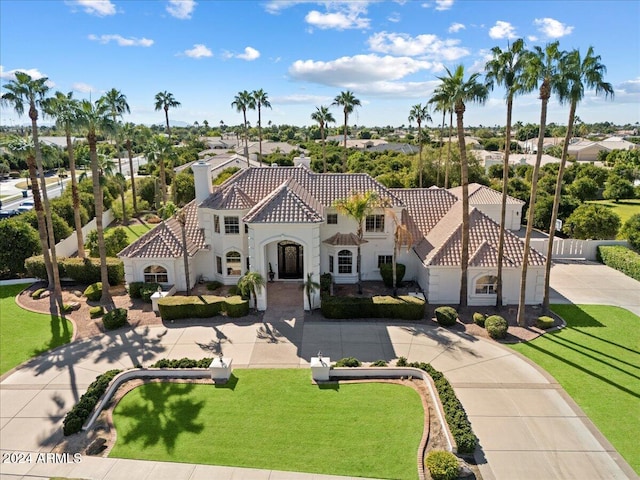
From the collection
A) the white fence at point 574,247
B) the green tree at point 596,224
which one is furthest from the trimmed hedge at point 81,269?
the green tree at point 596,224

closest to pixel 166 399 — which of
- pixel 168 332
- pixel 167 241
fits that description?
pixel 168 332

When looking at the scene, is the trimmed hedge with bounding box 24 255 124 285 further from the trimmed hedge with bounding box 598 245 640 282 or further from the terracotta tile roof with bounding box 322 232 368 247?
the trimmed hedge with bounding box 598 245 640 282

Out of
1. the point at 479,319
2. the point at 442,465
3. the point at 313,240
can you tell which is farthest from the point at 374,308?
the point at 442,465

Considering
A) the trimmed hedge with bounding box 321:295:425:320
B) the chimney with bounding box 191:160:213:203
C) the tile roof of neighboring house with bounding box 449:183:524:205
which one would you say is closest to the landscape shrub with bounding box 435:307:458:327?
the trimmed hedge with bounding box 321:295:425:320

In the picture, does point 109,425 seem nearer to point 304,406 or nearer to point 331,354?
point 304,406

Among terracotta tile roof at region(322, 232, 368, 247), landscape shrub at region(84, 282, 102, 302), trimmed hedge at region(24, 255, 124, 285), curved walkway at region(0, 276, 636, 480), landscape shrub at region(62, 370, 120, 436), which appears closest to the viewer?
curved walkway at region(0, 276, 636, 480)

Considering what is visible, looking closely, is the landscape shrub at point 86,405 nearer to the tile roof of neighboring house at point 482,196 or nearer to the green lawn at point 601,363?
the green lawn at point 601,363
